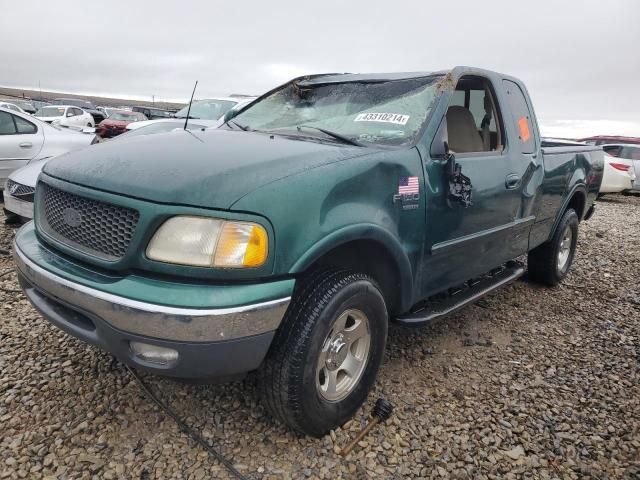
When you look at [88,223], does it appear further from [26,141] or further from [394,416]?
[26,141]

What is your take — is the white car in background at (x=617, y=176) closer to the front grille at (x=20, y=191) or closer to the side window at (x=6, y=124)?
the front grille at (x=20, y=191)

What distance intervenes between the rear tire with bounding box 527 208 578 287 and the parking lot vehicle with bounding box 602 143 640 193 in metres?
9.91

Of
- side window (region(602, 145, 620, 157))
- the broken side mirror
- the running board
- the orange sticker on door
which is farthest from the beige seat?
side window (region(602, 145, 620, 157))

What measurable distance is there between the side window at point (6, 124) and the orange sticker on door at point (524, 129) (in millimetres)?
6894

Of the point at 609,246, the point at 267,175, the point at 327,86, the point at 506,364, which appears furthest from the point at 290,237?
the point at 609,246

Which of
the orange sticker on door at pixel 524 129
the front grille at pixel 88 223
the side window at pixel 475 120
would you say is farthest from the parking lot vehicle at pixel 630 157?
the front grille at pixel 88 223

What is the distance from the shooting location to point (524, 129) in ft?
12.1

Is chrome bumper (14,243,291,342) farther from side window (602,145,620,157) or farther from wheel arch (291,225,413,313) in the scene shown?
side window (602,145,620,157)

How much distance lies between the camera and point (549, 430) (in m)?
2.50

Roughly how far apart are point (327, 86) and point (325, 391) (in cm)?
205

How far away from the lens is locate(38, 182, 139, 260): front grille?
6.22ft

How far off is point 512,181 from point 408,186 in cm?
126

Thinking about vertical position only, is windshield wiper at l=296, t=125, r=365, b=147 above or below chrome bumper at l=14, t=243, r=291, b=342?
above

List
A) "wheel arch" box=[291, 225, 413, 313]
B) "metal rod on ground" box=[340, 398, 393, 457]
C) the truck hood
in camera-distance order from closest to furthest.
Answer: the truck hood, "wheel arch" box=[291, 225, 413, 313], "metal rod on ground" box=[340, 398, 393, 457]
